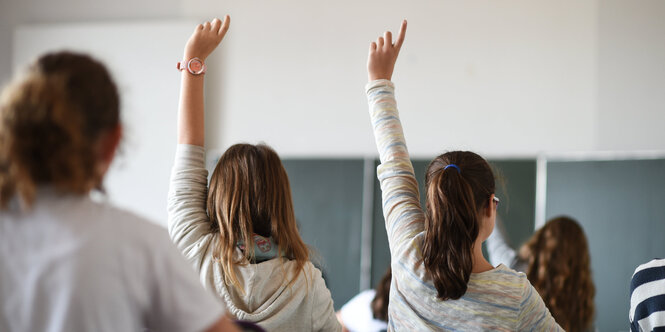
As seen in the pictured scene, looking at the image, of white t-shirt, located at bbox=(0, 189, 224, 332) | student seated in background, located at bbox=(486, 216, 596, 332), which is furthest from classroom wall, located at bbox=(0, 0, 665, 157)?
white t-shirt, located at bbox=(0, 189, 224, 332)

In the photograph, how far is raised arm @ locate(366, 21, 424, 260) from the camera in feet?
5.25

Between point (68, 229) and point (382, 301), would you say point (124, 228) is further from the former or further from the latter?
point (382, 301)

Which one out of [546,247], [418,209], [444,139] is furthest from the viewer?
[444,139]

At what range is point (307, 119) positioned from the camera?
4.70 meters

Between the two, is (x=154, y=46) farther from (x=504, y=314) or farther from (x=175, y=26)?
(x=504, y=314)

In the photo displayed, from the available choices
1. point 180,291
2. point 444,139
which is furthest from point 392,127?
point 444,139

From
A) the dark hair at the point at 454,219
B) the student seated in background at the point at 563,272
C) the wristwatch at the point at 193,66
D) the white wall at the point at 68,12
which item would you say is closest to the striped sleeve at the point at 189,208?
the wristwatch at the point at 193,66

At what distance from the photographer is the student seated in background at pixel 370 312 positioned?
2939 mm

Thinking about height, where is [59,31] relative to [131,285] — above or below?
above

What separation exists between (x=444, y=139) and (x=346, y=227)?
0.89m

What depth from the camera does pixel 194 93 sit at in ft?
5.82

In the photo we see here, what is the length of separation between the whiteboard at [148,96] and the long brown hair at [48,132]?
3958mm

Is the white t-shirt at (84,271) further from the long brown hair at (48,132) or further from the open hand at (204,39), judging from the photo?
the open hand at (204,39)

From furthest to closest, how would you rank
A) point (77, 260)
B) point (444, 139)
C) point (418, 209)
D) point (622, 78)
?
point (444, 139)
point (622, 78)
point (418, 209)
point (77, 260)
